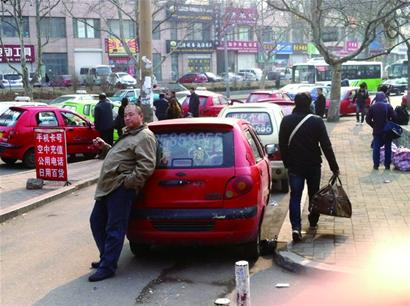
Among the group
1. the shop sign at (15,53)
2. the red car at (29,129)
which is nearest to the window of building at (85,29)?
the shop sign at (15,53)

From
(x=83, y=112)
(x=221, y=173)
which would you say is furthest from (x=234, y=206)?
(x=83, y=112)

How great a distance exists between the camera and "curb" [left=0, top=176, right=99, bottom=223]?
28.9 ft

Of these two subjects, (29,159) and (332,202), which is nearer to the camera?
(332,202)

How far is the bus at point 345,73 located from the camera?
46.5 metres

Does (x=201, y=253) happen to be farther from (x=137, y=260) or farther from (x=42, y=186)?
(x=42, y=186)

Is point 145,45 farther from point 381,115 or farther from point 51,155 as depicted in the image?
point 381,115

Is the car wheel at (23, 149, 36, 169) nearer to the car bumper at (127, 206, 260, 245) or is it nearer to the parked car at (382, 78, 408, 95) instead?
the car bumper at (127, 206, 260, 245)

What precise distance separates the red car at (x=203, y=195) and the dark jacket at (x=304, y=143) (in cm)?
77

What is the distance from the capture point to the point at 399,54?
90.3m

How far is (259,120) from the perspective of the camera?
35.4 ft

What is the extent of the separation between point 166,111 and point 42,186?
22.6 ft

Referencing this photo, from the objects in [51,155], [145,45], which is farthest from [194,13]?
[51,155]

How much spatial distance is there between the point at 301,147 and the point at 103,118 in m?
9.07

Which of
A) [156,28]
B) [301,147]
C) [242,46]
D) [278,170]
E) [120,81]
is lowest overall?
[278,170]
